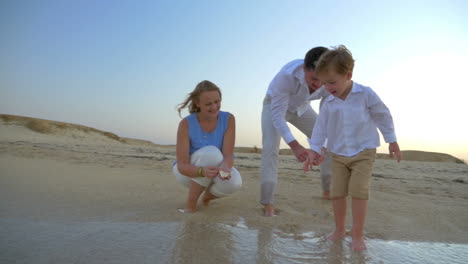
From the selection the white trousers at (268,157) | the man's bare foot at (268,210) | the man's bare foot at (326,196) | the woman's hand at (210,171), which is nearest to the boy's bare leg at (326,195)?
the man's bare foot at (326,196)

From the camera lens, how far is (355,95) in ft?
7.47

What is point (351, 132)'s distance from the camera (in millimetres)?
2262

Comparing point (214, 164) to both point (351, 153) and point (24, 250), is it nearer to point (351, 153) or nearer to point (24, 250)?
point (351, 153)

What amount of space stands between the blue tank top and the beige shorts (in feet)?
3.27

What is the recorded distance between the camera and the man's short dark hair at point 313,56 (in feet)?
8.76

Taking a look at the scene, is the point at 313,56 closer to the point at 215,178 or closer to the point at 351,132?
the point at 351,132

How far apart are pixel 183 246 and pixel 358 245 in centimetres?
106

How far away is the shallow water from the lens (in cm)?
174

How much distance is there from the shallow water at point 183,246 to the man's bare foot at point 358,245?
0.05 meters

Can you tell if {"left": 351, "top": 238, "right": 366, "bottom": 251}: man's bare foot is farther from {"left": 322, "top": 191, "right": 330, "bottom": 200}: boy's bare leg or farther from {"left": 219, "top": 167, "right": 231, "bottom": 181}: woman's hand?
{"left": 322, "top": 191, "right": 330, "bottom": 200}: boy's bare leg

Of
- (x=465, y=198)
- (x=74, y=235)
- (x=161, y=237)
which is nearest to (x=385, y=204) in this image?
(x=465, y=198)

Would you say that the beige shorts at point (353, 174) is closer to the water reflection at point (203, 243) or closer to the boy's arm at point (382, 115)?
the boy's arm at point (382, 115)

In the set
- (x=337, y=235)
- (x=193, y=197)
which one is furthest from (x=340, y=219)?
(x=193, y=197)

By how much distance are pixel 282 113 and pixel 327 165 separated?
94cm
